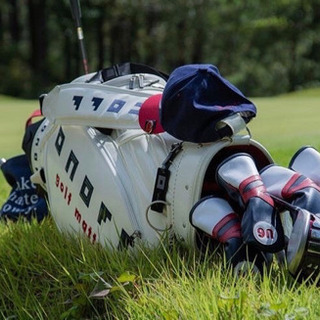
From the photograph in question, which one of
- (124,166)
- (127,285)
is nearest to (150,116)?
(124,166)

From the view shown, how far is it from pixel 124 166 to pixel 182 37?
30.0 metres

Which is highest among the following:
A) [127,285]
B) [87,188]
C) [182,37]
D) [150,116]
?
[150,116]

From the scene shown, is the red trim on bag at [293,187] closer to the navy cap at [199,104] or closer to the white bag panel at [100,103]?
the navy cap at [199,104]

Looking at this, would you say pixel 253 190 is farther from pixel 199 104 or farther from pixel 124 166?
pixel 124 166

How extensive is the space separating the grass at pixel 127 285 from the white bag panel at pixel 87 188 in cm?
6

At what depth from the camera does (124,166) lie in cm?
207

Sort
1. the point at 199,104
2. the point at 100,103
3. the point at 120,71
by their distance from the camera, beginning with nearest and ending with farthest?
the point at 199,104, the point at 100,103, the point at 120,71

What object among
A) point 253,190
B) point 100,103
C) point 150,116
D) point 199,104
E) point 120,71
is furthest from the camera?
point 120,71

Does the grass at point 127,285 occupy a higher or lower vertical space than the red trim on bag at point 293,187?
lower

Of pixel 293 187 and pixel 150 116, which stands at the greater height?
pixel 150 116

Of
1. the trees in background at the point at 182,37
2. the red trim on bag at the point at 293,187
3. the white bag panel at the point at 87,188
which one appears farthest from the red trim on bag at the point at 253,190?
the trees in background at the point at 182,37

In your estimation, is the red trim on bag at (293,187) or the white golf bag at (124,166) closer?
the red trim on bag at (293,187)

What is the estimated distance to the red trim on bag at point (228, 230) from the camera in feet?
5.55

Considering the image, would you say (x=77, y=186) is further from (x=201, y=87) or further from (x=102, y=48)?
(x=102, y=48)
